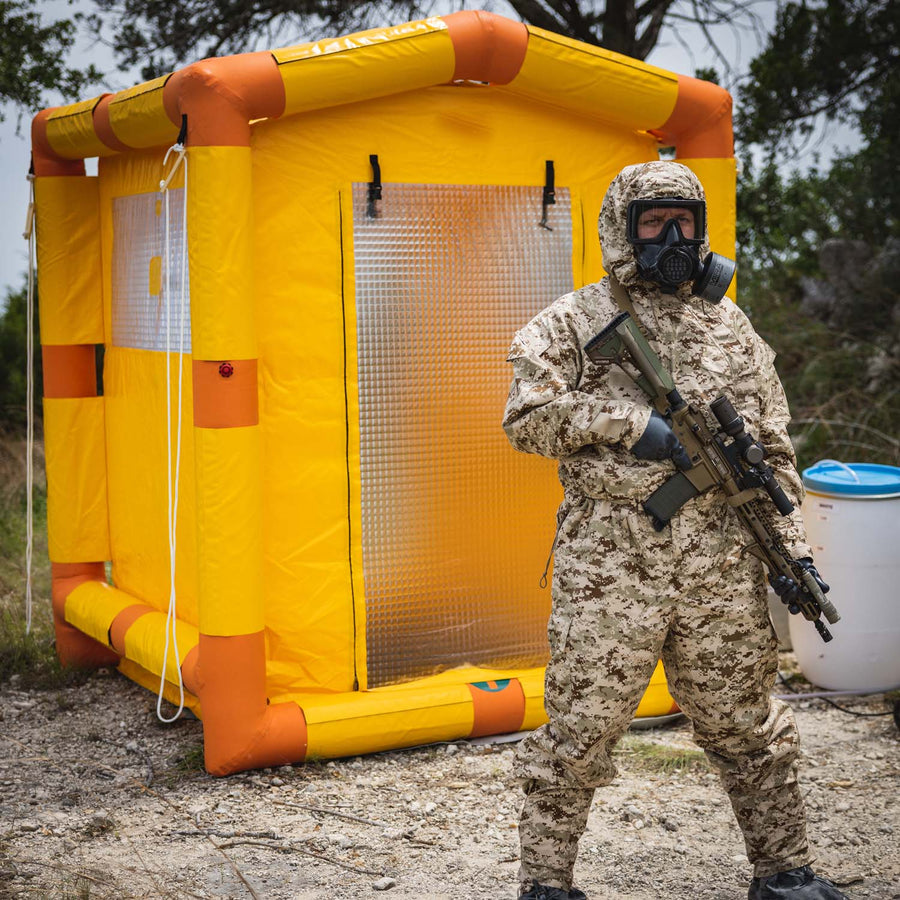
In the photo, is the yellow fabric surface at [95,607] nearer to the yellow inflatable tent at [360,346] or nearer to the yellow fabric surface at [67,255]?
the yellow inflatable tent at [360,346]

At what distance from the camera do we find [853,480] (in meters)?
5.12

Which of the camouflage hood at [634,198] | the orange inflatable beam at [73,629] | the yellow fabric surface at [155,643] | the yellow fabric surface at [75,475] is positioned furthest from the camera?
the orange inflatable beam at [73,629]

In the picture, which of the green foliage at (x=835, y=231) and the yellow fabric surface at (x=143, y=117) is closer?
the yellow fabric surface at (x=143, y=117)

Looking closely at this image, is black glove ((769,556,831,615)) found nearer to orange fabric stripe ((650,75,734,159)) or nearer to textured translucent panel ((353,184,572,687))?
textured translucent panel ((353,184,572,687))

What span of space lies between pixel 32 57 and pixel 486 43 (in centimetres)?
416

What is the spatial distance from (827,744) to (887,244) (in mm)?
5595

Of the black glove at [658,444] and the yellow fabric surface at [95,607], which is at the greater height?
the black glove at [658,444]

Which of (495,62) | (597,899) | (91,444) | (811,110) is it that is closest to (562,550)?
(597,899)

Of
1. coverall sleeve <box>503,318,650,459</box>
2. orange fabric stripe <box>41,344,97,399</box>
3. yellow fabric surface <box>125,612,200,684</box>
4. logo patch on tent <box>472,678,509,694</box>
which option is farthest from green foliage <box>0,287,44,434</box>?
coverall sleeve <box>503,318,650,459</box>

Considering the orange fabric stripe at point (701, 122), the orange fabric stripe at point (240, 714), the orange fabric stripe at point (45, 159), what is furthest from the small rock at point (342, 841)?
the orange fabric stripe at point (45, 159)

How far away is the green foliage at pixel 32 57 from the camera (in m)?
7.02

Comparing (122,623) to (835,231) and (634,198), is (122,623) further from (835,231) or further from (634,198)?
(835,231)

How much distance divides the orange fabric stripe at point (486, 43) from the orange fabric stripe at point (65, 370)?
A: 2175 mm

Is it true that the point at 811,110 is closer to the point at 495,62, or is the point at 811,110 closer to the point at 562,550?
the point at 495,62
